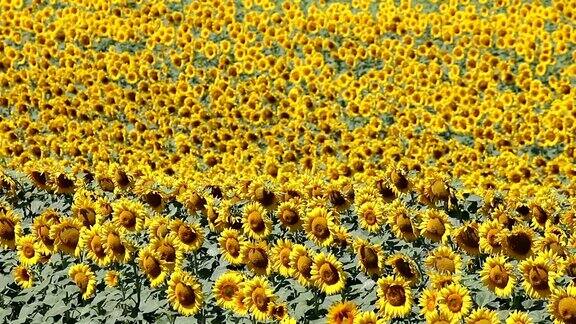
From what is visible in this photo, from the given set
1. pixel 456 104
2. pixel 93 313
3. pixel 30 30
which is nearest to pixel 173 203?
pixel 93 313

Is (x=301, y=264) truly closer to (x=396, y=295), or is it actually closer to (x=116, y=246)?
(x=396, y=295)

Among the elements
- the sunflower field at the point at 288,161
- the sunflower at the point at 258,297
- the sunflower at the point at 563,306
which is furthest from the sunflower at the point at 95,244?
the sunflower at the point at 563,306

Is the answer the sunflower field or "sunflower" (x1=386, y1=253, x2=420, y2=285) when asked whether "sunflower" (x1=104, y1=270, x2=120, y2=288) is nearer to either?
the sunflower field

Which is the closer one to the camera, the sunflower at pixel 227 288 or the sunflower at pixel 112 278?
the sunflower at pixel 227 288

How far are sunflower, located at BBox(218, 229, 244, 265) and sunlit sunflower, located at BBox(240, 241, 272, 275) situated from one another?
122mm

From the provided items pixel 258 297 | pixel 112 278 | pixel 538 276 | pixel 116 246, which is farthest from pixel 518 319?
pixel 112 278

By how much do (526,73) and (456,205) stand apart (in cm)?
733

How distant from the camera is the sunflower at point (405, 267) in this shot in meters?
5.22

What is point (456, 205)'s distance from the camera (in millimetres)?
6594

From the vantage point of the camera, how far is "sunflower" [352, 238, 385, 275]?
211 inches

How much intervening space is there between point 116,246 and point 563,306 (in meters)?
2.89

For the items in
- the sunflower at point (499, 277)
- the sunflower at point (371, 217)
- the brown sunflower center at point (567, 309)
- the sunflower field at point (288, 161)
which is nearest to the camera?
the brown sunflower center at point (567, 309)

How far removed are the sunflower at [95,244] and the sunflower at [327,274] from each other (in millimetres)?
1489

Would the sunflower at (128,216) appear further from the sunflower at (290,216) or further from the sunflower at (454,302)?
the sunflower at (454,302)
